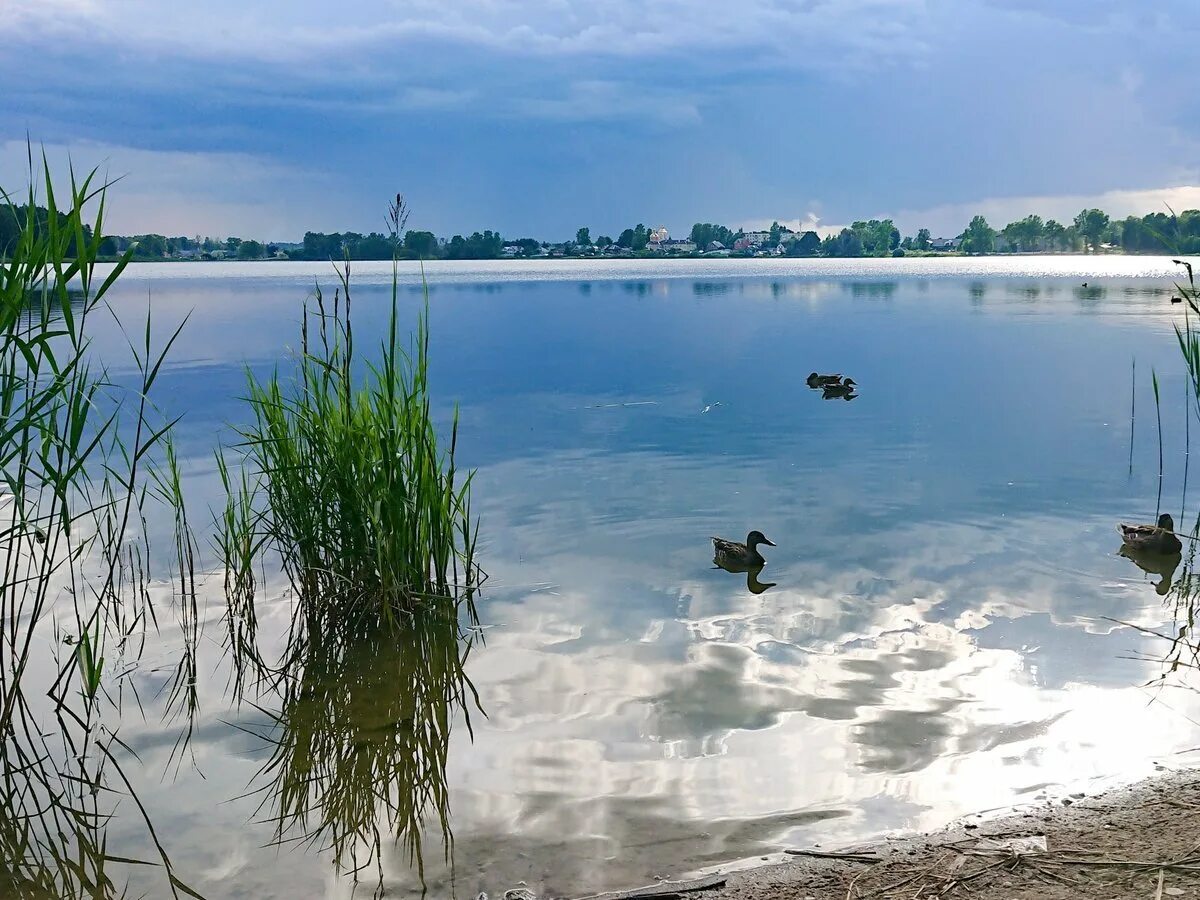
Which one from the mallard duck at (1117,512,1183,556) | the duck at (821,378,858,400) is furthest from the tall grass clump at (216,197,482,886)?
the duck at (821,378,858,400)

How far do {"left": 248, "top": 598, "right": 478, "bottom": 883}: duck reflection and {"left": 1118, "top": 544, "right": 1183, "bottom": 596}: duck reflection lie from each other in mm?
5135

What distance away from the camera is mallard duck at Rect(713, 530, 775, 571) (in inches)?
318

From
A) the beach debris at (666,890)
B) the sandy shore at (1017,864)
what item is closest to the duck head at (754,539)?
the sandy shore at (1017,864)

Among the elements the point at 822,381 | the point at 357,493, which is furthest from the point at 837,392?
the point at 357,493

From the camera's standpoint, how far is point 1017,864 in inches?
149

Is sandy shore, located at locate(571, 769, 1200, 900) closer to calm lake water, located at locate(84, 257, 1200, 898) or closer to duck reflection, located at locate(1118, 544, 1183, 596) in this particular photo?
calm lake water, located at locate(84, 257, 1200, 898)

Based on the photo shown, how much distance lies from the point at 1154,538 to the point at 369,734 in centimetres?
622

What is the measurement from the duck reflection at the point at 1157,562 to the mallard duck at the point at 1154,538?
25 mm

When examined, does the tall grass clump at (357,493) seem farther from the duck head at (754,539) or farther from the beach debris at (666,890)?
the beach debris at (666,890)

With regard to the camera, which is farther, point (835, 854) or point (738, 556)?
point (738, 556)

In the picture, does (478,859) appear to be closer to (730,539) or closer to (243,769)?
(243,769)

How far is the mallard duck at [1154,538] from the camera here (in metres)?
8.04

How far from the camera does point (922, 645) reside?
252 inches

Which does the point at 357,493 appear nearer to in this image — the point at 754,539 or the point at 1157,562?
the point at 754,539
